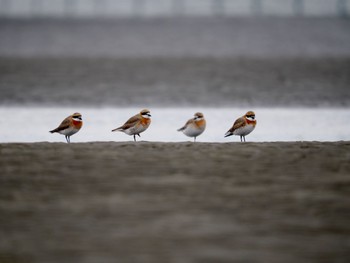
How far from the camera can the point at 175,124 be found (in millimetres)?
15703

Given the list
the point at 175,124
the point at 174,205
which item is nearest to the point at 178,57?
the point at 175,124

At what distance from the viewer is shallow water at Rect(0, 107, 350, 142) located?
13820mm

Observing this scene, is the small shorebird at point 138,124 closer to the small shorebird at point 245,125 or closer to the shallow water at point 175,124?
the shallow water at point 175,124

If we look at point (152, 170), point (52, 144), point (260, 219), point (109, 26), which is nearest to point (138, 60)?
point (109, 26)

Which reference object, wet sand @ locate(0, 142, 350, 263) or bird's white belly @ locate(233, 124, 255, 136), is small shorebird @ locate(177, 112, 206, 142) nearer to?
bird's white belly @ locate(233, 124, 255, 136)

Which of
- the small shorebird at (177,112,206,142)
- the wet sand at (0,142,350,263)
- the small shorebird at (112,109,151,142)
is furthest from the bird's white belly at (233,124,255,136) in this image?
the wet sand at (0,142,350,263)

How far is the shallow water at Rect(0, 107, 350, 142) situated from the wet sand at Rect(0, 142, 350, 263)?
12.1ft

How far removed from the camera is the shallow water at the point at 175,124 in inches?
544

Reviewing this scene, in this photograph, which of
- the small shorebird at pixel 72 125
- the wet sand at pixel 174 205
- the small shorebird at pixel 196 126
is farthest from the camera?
the small shorebird at pixel 72 125

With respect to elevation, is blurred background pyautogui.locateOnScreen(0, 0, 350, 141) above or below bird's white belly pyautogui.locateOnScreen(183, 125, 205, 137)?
above

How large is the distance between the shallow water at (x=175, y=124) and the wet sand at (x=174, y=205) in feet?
12.1

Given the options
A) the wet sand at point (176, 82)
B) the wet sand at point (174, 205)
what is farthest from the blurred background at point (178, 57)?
the wet sand at point (174, 205)

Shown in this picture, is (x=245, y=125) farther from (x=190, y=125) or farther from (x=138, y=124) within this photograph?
(x=138, y=124)

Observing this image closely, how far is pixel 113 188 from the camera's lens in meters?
7.71
